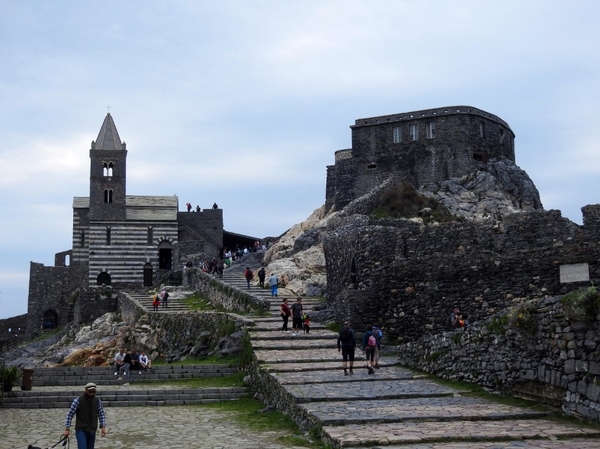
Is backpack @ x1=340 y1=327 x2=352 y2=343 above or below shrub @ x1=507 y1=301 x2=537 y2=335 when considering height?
below

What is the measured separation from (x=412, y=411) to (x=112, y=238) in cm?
4719

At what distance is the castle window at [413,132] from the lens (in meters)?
45.6

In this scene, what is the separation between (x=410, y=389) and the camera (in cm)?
1667

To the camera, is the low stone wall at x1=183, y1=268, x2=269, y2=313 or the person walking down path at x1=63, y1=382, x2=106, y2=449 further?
the low stone wall at x1=183, y1=268, x2=269, y2=313

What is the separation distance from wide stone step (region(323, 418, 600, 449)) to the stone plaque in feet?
23.0

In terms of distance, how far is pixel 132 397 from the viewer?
66.6 feet

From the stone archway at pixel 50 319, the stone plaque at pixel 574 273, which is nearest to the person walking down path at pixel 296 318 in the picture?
the stone plaque at pixel 574 273

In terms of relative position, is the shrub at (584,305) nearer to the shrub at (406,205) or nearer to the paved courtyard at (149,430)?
the paved courtyard at (149,430)

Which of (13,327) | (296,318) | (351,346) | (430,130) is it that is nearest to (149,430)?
(351,346)

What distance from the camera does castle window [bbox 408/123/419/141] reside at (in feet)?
150

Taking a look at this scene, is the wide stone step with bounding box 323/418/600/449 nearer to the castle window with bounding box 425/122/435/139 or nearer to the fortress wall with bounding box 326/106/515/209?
the fortress wall with bounding box 326/106/515/209

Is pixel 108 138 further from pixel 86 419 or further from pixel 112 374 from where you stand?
pixel 86 419

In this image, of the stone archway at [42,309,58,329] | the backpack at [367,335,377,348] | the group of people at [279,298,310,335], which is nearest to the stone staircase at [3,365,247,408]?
the group of people at [279,298,310,335]

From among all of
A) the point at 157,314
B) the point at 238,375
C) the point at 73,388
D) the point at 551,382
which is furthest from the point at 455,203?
the point at 551,382
